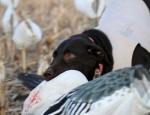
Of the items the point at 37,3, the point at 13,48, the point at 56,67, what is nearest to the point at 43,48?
the point at 13,48

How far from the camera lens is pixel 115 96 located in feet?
4.27

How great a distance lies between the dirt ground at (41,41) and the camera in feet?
7.57

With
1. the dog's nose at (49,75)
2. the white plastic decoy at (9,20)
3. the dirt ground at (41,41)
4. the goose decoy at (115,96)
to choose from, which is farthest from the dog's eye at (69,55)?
the white plastic decoy at (9,20)

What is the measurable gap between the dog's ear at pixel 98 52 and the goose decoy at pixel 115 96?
42cm

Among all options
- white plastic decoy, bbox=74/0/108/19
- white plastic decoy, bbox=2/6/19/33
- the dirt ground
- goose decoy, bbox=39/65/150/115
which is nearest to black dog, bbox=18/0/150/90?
the dirt ground

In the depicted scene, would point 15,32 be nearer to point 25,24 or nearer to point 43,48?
point 25,24

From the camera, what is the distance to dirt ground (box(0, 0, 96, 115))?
7.57ft

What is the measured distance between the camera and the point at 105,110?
51.6 inches

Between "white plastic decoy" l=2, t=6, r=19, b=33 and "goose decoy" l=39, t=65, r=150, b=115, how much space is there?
4.54ft

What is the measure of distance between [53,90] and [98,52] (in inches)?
11.1

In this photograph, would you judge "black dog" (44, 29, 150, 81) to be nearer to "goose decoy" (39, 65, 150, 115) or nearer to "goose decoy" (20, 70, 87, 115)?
"goose decoy" (20, 70, 87, 115)

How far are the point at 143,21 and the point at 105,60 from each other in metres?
0.22

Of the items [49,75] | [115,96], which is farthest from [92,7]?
[115,96]

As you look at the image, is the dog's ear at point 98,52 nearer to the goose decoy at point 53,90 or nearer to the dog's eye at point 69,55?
the dog's eye at point 69,55
